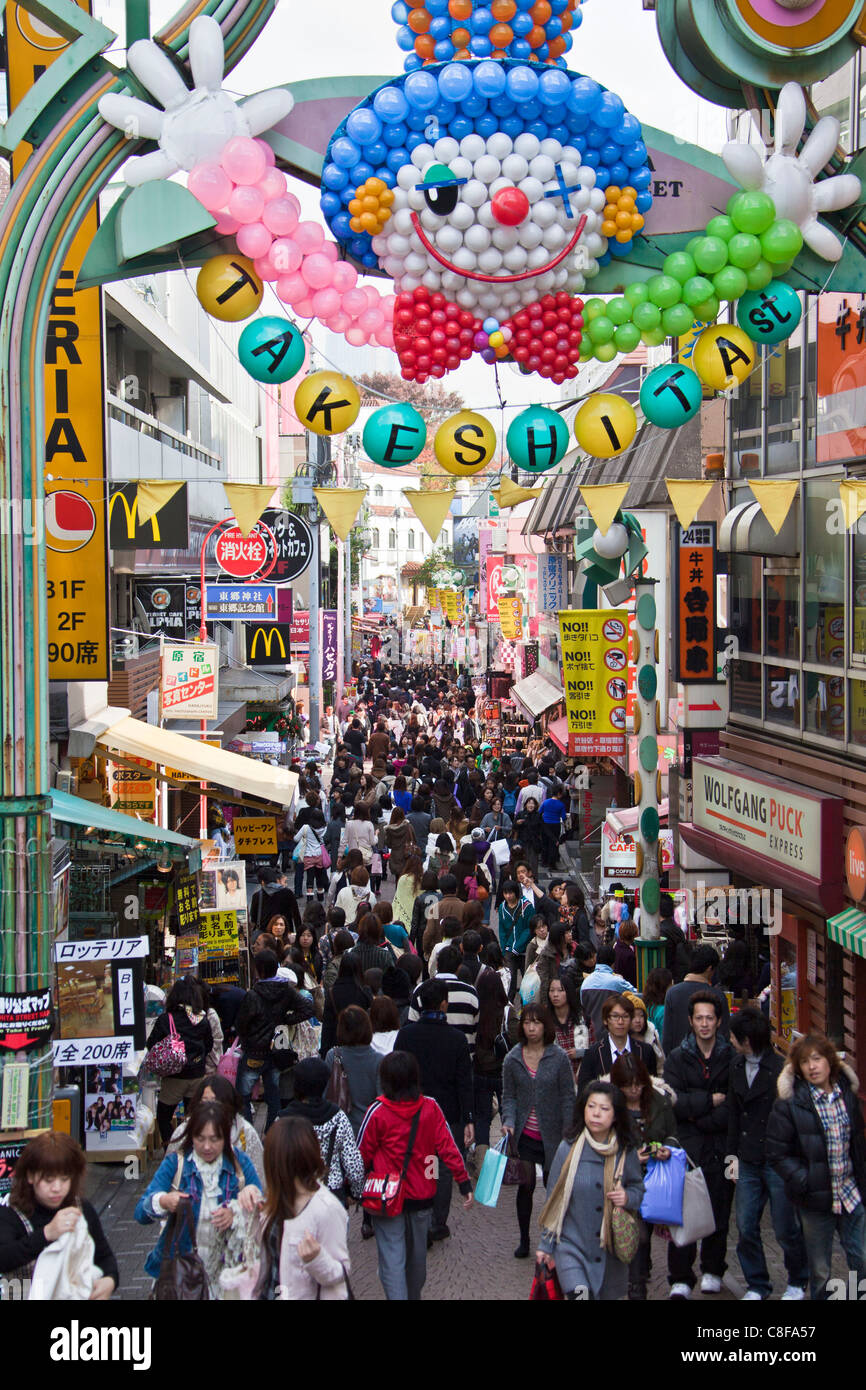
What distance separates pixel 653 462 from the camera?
2091 cm

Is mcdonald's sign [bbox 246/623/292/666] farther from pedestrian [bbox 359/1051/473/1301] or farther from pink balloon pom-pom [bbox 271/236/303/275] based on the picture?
pedestrian [bbox 359/1051/473/1301]

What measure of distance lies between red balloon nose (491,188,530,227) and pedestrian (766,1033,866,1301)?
15.1 feet

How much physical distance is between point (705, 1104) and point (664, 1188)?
100 centimetres

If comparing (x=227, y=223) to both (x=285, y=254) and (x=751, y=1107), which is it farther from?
(x=751, y=1107)

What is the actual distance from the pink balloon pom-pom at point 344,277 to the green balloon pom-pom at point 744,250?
7.31 ft

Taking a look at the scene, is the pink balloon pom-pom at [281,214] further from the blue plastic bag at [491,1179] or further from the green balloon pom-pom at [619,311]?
the blue plastic bag at [491,1179]

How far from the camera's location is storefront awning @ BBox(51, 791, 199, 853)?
399 inches

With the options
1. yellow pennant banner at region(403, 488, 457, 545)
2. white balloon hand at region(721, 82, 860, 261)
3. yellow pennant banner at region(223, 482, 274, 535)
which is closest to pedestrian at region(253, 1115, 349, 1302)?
yellow pennant banner at region(403, 488, 457, 545)

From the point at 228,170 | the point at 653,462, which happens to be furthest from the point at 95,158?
the point at 653,462

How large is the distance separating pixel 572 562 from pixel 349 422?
2451cm

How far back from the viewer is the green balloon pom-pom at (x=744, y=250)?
8570 mm

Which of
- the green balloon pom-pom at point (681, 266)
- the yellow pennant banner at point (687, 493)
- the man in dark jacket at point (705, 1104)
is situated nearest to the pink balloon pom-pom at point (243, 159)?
the green balloon pom-pom at point (681, 266)

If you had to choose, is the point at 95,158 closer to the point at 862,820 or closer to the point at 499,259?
the point at 499,259

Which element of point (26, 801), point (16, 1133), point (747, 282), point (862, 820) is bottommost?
point (16, 1133)
